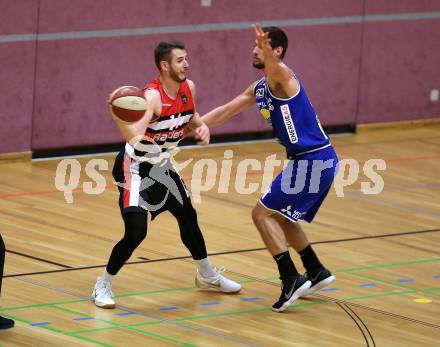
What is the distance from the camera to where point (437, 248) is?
11.0 meters

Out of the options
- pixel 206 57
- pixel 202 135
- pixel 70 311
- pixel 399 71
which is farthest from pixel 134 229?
pixel 399 71

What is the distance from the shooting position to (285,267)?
8.79 m

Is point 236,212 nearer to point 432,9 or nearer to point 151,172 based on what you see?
point 151,172

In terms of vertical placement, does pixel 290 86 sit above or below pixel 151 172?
above

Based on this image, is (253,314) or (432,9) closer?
(253,314)

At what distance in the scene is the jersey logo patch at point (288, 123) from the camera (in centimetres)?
876

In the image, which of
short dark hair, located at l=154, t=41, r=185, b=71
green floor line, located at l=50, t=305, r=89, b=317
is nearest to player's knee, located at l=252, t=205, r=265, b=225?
short dark hair, located at l=154, t=41, r=185, b=71

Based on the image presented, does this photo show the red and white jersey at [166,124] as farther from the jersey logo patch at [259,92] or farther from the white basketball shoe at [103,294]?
the white basketball shoe at [103,294]

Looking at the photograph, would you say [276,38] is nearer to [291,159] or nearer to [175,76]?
[175,76]

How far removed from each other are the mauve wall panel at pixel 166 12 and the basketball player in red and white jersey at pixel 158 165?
16.6 feet

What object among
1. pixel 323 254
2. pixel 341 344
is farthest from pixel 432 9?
pixel 341 344

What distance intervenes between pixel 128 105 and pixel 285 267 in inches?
66.2

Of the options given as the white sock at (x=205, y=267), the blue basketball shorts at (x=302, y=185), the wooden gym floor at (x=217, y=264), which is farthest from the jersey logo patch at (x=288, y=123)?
the wooden gym floor at (x=217, y=264)

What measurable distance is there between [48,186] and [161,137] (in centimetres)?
423
